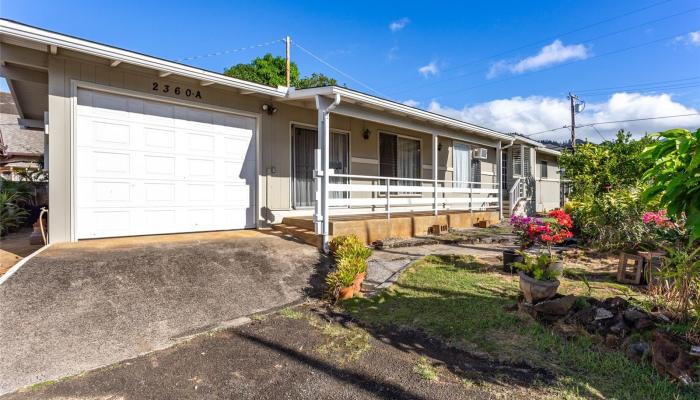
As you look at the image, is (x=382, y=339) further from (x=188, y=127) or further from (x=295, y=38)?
(x=295, y=38)

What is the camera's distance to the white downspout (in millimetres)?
6781

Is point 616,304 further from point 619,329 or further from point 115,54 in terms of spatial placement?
point 115,54

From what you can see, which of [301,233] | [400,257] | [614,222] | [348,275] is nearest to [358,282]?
[348,275]

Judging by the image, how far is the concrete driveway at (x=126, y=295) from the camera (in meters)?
3.36

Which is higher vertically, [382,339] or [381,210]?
[381,210]

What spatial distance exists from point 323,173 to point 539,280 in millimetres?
4068

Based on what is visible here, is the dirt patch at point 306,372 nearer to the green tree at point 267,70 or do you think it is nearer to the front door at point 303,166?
the front door at point 303,166

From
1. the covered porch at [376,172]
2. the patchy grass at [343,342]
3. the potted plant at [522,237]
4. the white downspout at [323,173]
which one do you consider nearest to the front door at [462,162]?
the covered porch at [376,172]

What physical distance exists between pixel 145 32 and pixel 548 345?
1530 cm

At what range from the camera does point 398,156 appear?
36.3 feet

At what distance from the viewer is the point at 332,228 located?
23.6 ft

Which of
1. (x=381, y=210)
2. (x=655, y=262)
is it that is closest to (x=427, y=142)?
(x=381, y=210)

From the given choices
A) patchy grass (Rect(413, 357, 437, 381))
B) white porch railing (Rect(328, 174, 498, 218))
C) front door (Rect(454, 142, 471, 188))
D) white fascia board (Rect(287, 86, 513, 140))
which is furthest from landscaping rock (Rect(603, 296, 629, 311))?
front door (Rect(454, 142, 471, 188))

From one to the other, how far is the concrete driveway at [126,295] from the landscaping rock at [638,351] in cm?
371
